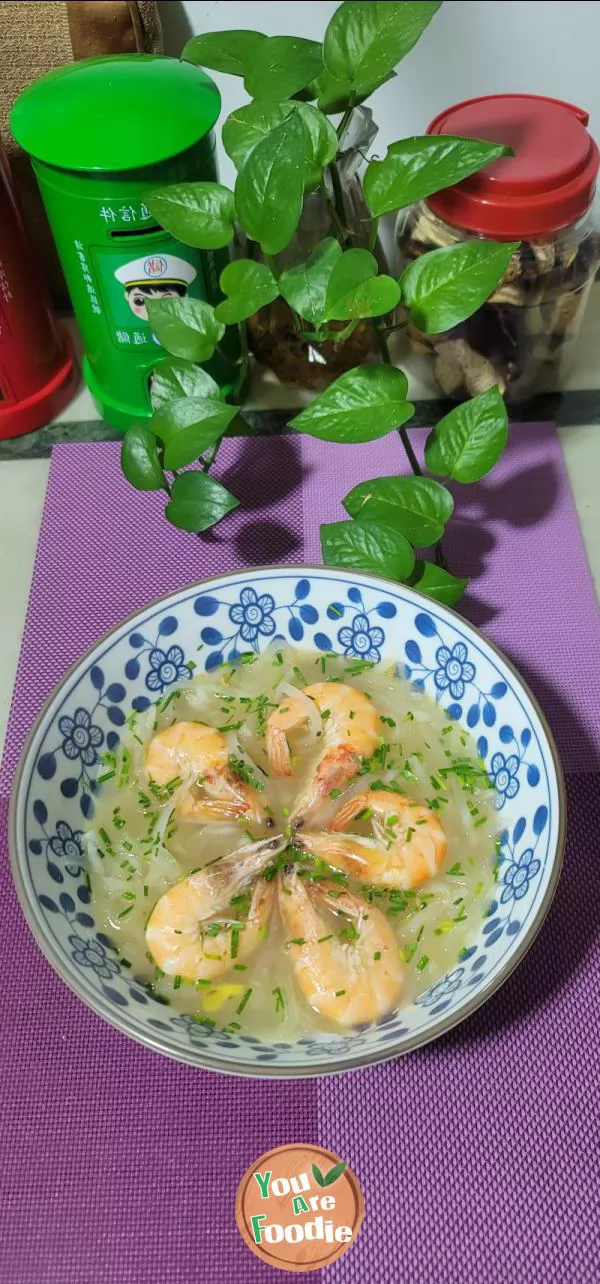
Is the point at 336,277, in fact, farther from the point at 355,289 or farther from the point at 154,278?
the point at 154,278

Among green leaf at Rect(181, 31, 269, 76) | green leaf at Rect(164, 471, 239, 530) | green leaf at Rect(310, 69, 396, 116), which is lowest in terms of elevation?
green leaf at Rect(164, 471, 239, 530)

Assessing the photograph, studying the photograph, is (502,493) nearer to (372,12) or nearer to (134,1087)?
(372,12)

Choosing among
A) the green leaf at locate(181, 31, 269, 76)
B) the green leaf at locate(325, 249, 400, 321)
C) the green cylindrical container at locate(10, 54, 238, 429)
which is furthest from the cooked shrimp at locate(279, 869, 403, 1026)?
the green leaf at locate(181, 31, 269, 76)

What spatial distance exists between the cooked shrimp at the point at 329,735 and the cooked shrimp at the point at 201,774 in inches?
1.8

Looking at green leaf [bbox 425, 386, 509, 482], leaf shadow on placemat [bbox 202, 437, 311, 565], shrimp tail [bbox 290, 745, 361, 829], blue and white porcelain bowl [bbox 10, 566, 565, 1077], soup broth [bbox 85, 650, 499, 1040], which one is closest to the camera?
blue and white porcelain bowl [bbox 10, 566, 565, 1077]

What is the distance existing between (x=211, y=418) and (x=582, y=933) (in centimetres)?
66

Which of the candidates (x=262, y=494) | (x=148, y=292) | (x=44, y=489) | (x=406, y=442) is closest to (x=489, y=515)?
(x=406, y=442)

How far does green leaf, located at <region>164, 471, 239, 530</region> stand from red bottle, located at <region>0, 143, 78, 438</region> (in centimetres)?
39

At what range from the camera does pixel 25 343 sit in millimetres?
1431

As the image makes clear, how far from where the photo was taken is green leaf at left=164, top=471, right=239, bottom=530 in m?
1.21

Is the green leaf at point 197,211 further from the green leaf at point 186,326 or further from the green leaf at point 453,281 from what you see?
the green leaf at point 453,281

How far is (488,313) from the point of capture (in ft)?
4.25

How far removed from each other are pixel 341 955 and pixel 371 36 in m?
0.91

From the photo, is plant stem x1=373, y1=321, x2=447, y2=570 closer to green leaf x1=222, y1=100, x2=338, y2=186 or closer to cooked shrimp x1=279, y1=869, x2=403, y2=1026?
green leaf x1=222, y1=100, x2=338, y2=186
